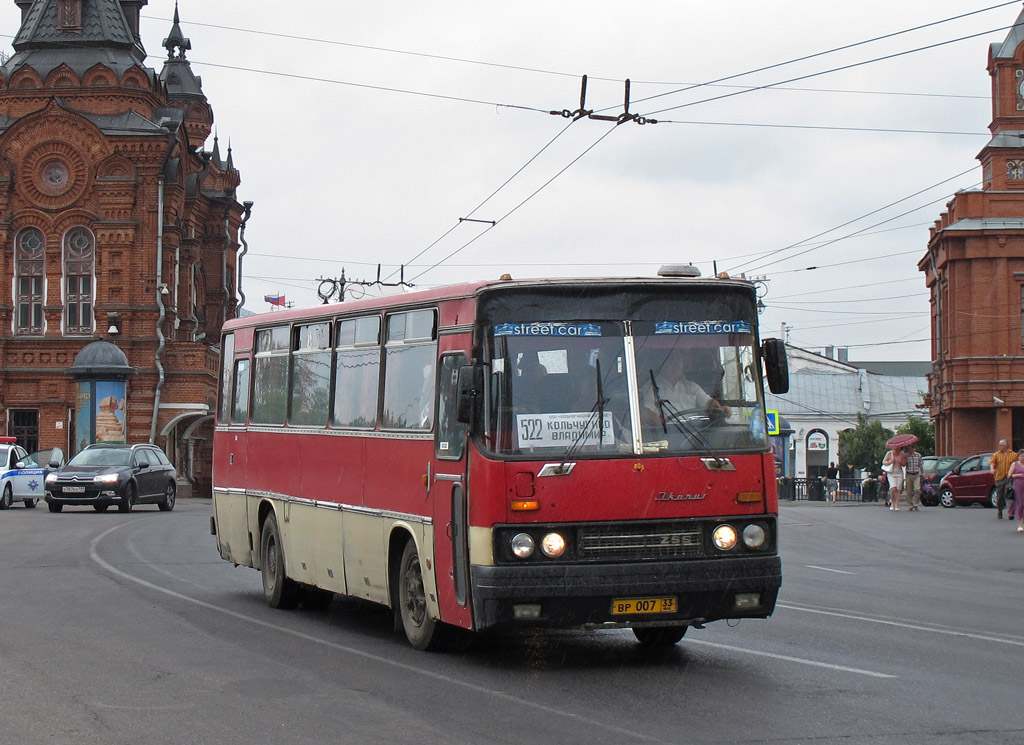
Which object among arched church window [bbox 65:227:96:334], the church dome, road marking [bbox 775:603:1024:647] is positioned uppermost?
arched church window [bbox 65:227:96:334]

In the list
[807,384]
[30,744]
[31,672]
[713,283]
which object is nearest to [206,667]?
[31,672]

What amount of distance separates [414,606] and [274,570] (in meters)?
3.61

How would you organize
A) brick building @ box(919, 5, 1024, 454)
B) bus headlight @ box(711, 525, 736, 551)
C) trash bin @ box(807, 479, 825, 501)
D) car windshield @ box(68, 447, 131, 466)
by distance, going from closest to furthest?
1. bus headlight @ box(711, 525, 736, 551)
2. car windshield @ box(68, 447, 131, 466)
3. brick building @ box(919, 5, 1024, 454)
4. trash bin @ box(807, 479, 825, 501)

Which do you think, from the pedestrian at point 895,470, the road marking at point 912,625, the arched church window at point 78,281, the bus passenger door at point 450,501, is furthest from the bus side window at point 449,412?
the arched church window at point 78,281

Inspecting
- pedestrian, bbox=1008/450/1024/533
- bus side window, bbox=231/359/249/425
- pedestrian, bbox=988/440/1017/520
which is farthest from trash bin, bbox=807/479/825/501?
bus side window, bbox=231/359/249/425

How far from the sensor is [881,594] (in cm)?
1650

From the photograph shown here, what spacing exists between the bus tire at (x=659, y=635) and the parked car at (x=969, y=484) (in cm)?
3467

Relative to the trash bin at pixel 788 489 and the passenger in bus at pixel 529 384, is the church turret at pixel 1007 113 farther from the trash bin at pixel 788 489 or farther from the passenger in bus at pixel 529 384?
the passenger in bus at pixel 529 384

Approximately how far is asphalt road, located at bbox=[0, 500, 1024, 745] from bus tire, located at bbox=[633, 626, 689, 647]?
12 cm

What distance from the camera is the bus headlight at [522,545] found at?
9.84m

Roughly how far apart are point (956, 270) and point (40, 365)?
35732 mm

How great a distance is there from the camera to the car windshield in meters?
35.3

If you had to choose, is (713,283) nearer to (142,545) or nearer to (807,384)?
(142,545)

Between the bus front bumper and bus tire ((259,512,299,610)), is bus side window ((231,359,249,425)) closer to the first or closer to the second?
bus tire ((259,512,299,610))
